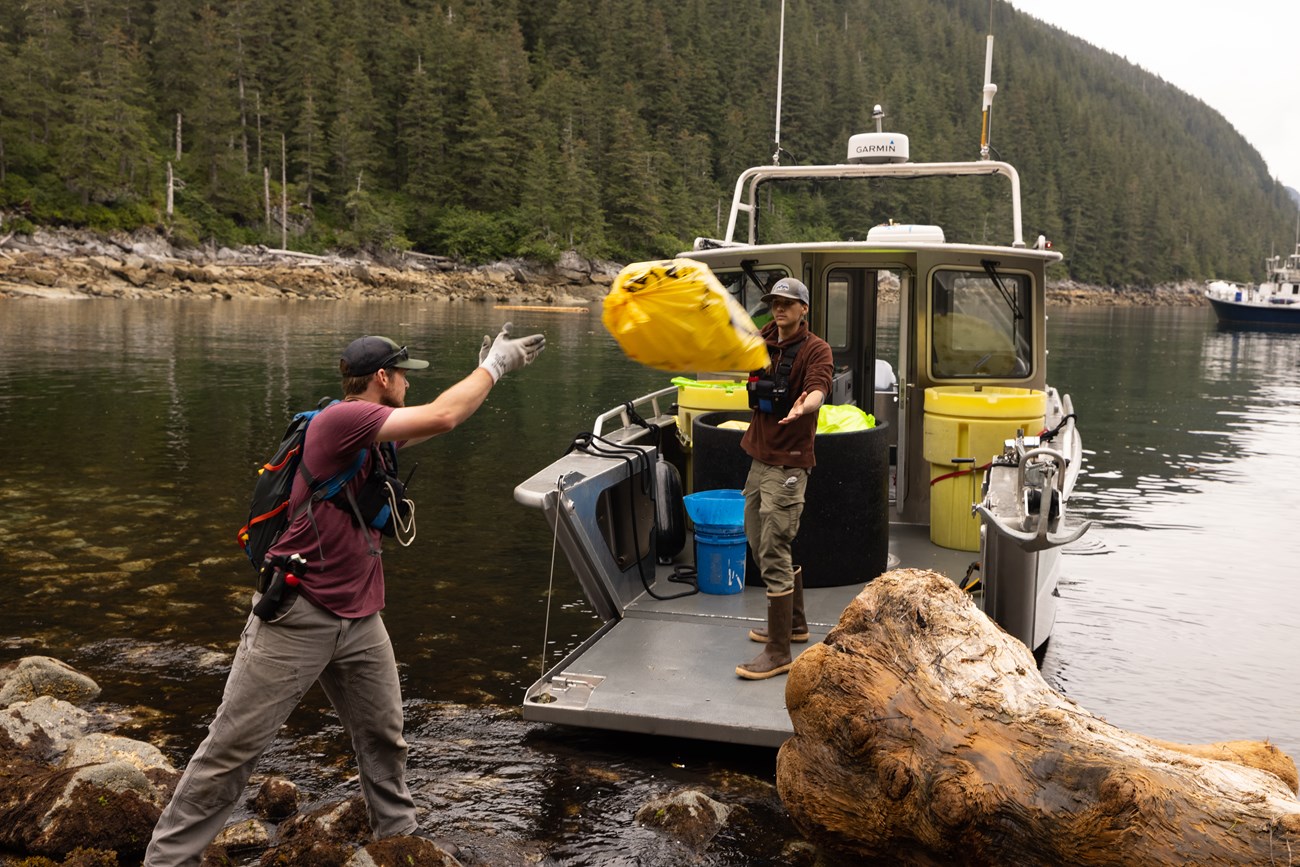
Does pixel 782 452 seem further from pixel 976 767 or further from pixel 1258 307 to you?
pixel 1258 307

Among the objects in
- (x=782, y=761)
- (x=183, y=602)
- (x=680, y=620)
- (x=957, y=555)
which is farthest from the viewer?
(x=183, y=602)

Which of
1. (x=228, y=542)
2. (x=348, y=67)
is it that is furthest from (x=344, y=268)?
(x=228, y=542)

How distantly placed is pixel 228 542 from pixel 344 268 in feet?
189

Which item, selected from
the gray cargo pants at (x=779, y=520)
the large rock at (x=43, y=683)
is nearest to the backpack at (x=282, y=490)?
the gray cargo pants at (x=779, y=520)

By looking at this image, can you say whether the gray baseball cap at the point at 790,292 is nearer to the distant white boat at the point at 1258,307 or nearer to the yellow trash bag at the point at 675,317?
the yellow trash bag at the point at 675,317

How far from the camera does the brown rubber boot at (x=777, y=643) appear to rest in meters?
5.66

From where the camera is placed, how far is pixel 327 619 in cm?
386

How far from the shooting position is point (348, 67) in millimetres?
83375

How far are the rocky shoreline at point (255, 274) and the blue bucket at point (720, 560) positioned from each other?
44.8 m

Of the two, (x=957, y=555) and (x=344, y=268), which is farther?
(x=344, y=268)

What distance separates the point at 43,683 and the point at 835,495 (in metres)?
4.45

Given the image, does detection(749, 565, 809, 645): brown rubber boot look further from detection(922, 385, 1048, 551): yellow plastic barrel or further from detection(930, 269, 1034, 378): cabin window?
detection(930, 269, 1034, 378): cabin window

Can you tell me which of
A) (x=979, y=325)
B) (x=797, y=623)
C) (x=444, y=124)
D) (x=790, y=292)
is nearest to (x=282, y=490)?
(x=790, y=292)

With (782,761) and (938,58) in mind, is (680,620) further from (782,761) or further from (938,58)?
(938,58)
